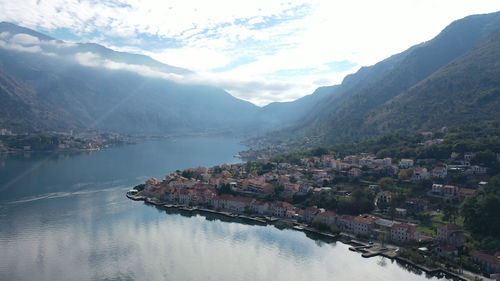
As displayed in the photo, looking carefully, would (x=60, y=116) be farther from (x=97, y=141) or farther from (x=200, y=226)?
(x=200, y=226)

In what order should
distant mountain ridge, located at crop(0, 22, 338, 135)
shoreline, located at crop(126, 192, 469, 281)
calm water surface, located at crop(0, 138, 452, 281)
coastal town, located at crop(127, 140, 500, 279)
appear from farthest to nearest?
1. distant mountain ridge, located at crop(0, 22, 338, 135)
2. coastal town, located at crop(127, 140, 500, 279)
3. shoreline, located at crop(126, 192, 469, 281)
4. calm water surface, located at crop(0, 138, 452, 281)

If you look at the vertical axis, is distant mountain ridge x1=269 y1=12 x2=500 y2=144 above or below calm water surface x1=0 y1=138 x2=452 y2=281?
above

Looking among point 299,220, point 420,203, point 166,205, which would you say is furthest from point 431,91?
point 166,205

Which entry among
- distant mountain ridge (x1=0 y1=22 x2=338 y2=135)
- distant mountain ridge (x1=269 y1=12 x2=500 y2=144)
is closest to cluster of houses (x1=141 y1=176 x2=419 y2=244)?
distant mountain ridge (x1=269 y1=12 x2=500 y2=144)

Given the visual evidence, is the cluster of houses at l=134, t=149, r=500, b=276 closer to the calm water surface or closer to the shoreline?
the shoreline

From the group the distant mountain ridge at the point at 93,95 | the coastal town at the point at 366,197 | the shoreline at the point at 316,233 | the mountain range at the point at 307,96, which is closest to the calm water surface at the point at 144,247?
the shoreline at the point at 316,233

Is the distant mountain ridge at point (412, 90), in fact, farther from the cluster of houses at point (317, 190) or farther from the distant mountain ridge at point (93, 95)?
the distant mountain ridge at point (93, 95)
